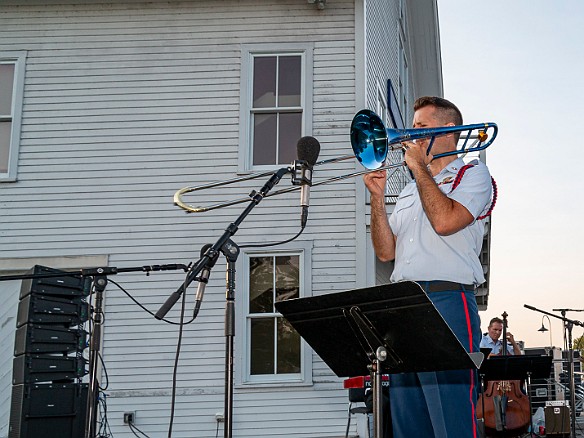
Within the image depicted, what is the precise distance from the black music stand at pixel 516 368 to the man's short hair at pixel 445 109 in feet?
16.3

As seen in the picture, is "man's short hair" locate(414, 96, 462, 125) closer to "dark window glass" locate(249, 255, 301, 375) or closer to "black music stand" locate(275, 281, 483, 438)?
"black music stand" locate(275, 281, 483, 438)

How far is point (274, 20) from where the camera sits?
35.3 ft

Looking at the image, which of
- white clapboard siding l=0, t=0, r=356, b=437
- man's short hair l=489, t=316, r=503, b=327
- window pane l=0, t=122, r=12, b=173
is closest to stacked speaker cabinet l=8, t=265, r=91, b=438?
white clapboard siding l=0, t=0, r=356, b=437

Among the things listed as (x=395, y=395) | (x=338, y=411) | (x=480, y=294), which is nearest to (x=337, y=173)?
(x=338, y=411)

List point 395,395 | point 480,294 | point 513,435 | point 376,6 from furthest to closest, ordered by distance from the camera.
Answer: point 480,294 → point 376,6 → point 513,435 → point 395,395

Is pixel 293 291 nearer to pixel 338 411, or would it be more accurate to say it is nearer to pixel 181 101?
pixel 338 411

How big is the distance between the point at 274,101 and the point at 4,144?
346cm

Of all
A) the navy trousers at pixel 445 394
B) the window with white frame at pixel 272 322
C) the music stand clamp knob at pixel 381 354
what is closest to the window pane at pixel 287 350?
the window with white frame at pixel 272 322

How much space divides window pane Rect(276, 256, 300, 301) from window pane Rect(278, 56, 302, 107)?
6.43 feet

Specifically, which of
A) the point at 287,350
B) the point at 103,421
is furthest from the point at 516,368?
the point at 103,421

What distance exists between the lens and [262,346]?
33.2 feet

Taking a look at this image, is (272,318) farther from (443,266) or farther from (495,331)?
(443,266)

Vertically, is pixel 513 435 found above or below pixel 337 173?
below

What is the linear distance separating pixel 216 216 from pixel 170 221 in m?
0.56
